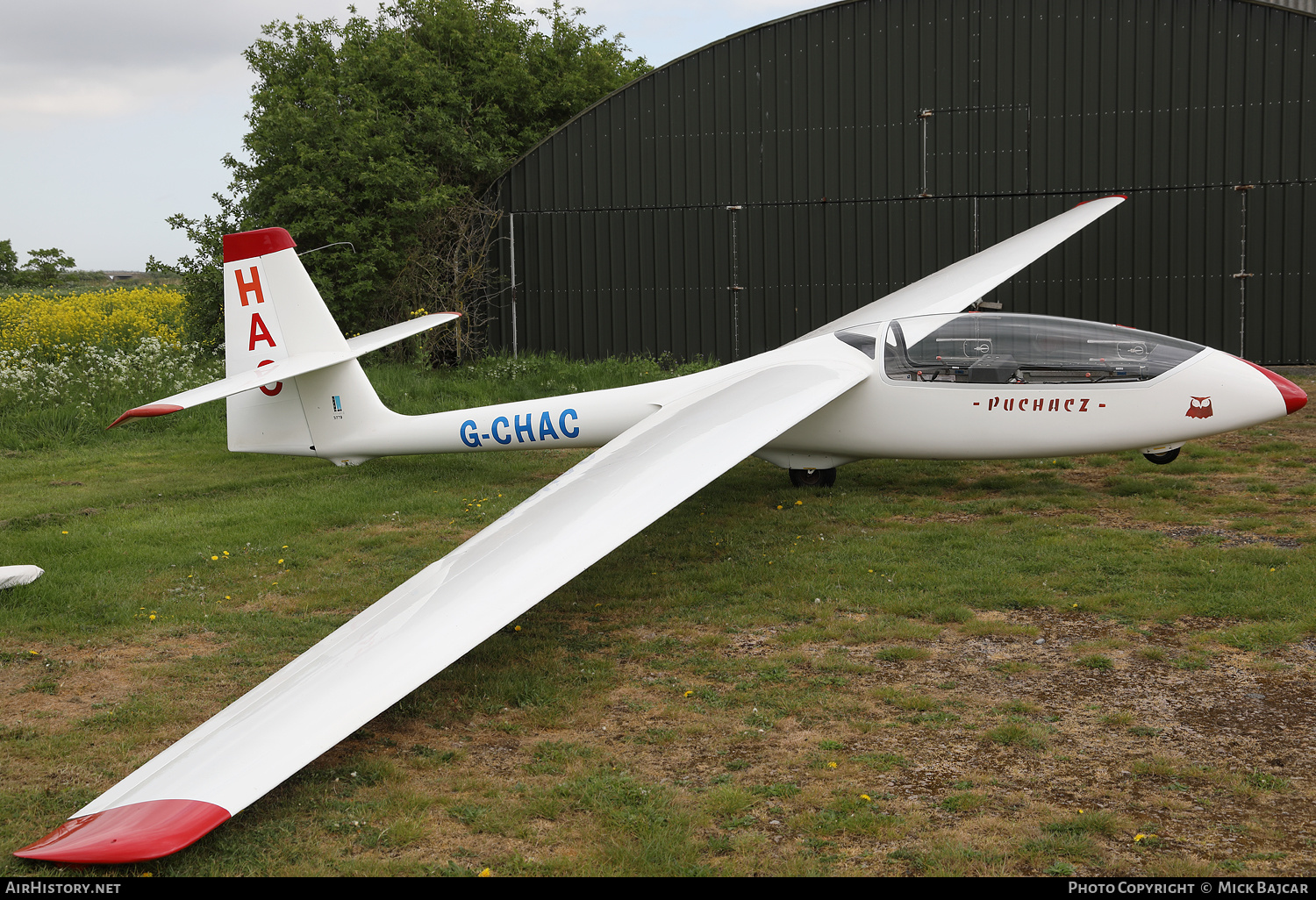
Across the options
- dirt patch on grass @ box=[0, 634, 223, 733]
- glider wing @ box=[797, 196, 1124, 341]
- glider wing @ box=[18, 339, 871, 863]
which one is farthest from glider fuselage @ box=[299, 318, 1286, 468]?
dirt patch on grass @ box=[0, 634, 223, 733]

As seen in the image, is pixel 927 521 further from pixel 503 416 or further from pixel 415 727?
pixel 415 727

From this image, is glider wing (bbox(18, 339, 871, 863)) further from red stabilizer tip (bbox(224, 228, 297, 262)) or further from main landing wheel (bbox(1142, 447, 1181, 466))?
main landing wheel (bbox(1142, 447, 1181, 466))

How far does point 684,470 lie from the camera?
6336 millimetres

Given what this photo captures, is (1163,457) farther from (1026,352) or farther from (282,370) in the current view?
(282,370)

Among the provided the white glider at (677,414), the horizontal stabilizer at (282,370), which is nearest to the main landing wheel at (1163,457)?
the white glider at (677,414)

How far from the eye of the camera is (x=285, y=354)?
1032 centimetres

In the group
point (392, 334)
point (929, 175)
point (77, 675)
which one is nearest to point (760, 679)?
point (77, 675)

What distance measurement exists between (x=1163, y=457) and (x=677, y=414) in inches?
215

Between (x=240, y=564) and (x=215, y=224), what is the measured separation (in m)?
12.8

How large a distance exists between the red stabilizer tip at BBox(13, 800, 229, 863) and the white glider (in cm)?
61

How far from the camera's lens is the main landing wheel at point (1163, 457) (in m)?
10.2

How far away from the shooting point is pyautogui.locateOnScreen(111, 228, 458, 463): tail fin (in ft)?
33.5

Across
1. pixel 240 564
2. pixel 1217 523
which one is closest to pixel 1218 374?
pixel 1217 523

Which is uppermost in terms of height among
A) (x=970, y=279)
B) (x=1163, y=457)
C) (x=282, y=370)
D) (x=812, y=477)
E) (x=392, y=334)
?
(x=970, y=279)
